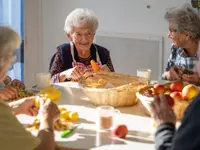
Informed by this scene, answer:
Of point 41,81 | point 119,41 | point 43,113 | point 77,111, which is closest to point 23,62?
point 119,41

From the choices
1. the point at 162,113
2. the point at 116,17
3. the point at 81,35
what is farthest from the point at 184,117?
the point at 116,17

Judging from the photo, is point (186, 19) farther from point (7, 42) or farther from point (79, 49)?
point (7, 42)

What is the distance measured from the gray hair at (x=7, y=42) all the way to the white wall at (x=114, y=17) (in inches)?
88.5

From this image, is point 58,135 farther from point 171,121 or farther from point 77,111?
point 171,121

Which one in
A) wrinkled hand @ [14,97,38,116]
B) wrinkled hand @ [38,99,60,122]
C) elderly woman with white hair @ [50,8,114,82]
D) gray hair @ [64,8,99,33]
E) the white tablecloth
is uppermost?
gray hair @ [64,8,99,33]

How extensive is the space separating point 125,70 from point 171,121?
2361 millimetres

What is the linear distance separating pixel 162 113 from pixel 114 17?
2.36 meters

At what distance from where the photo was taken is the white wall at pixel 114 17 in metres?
3.62

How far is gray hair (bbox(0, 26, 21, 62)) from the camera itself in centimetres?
150

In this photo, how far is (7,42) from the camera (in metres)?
1.52

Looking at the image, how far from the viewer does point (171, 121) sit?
4.98ft

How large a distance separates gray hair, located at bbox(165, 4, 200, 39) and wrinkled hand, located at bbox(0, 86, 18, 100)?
1.28 metres

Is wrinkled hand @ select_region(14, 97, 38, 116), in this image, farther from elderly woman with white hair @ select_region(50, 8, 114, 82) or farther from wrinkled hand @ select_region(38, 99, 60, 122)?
elderly woman with white hair @ select_region(50, 8, 114, 82)

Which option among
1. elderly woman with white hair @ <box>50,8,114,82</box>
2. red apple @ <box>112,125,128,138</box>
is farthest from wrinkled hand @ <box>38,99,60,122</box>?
elderly woman with white hair @ <box>50,8,114,82</box>
